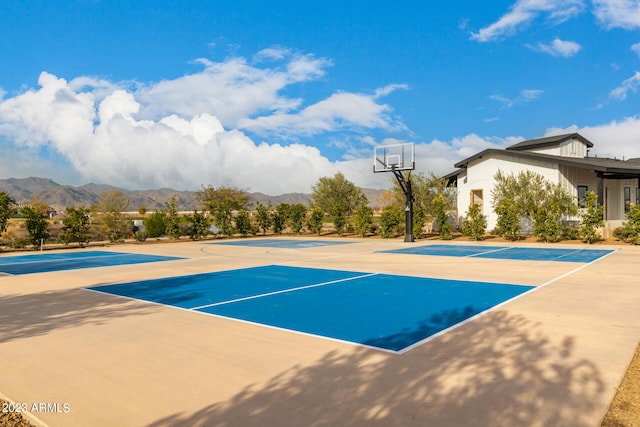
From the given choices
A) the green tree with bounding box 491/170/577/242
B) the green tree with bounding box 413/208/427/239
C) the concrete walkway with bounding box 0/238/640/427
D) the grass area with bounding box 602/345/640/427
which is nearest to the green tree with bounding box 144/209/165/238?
the green tree with bounding box 413/208/427/239

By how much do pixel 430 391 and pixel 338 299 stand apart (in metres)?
4.81

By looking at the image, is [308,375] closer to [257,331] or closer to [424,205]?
[257,331]

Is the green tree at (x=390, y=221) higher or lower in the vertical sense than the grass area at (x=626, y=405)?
higher

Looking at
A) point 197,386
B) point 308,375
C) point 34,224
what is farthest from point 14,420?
point 34,224

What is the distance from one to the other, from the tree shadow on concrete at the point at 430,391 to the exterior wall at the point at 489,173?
80.1 feet

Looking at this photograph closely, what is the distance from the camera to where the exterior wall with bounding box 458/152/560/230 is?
27.6 metres

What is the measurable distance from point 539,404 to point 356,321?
137 inches

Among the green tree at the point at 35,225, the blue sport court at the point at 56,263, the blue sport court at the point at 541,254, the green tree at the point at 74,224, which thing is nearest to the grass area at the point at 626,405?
the blue sport court at the point at 541,254

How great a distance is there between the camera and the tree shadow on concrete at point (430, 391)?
12.4 feet

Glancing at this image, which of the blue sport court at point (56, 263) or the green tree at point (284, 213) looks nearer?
the blue sport court at point (56, 263)

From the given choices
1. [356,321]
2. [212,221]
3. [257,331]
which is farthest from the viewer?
[212,221]

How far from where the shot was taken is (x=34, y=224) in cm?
2347

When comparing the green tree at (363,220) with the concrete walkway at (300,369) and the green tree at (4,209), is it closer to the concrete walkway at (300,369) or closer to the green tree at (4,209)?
the green tree at (4,209)

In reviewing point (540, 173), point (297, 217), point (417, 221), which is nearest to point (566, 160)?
point (540, 173)
